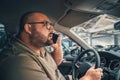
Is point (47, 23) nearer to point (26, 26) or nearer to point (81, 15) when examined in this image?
point (26, 26)

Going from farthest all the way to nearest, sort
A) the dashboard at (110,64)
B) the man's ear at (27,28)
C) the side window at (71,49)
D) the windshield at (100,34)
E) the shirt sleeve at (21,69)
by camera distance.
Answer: the windshield at (100,34)
the side window at (71,49)
the dashboard at (110,64)
the man's ear at (27,28)
the shirt sleeve at (21,69)

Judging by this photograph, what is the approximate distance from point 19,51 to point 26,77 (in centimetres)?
25

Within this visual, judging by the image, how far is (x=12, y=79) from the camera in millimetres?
1869

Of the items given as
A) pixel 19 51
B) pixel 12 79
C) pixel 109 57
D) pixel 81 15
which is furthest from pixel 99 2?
pixel 12 79

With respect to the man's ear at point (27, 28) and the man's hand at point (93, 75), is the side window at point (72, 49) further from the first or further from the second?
the man's ear at point (27, 28)

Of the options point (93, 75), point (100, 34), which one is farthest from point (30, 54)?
point (100, 34)

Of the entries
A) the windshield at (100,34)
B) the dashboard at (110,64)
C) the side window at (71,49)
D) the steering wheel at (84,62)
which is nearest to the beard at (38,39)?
the steering wheel at (84,62)

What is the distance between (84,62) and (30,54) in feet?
3.04

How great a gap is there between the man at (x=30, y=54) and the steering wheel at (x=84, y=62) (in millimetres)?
263

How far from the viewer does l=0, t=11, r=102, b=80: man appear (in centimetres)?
192

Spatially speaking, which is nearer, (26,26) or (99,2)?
(26,26)

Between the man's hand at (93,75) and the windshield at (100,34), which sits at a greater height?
the man's hand at (93,75)

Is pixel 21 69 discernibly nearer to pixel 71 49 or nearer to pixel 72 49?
pixel 72 49

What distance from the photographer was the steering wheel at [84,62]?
261cm
